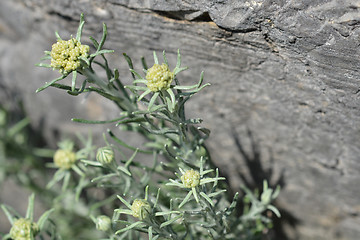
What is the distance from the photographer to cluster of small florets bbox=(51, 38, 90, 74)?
3.84 ft

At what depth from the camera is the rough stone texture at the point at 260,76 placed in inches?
50.2

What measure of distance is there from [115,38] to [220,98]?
510mm

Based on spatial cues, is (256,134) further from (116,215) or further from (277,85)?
(116,215)

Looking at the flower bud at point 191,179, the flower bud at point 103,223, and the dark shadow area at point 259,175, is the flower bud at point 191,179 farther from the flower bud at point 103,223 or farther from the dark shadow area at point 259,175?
the dark shadow area at point 259,175

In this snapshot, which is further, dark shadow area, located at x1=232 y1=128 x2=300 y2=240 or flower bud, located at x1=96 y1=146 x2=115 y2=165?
dark shadow area, located at x1=232 y1=128 x2=300 y2=240

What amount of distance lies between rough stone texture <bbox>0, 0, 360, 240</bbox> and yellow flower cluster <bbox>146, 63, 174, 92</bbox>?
1.05 ft

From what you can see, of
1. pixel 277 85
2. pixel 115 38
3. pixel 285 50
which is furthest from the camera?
pixel 115 38

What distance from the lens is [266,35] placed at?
1.33m

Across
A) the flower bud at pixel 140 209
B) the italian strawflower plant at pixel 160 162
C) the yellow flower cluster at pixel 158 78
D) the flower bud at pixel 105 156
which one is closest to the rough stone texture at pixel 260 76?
the italian strawflower plant at pixel 160 162

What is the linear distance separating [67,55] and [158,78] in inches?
11.0

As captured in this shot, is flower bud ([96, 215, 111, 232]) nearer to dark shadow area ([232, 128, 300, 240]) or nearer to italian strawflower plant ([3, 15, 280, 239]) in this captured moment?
italian strawflower plant ([3, 15, 280, 239])

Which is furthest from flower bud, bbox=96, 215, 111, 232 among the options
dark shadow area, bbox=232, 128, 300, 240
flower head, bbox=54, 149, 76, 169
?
dark shadow area, bbox=232, 128, 300, 240

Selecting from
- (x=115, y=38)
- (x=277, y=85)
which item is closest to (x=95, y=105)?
(x=115, y=38)

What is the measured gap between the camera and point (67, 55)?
3.85 ft
